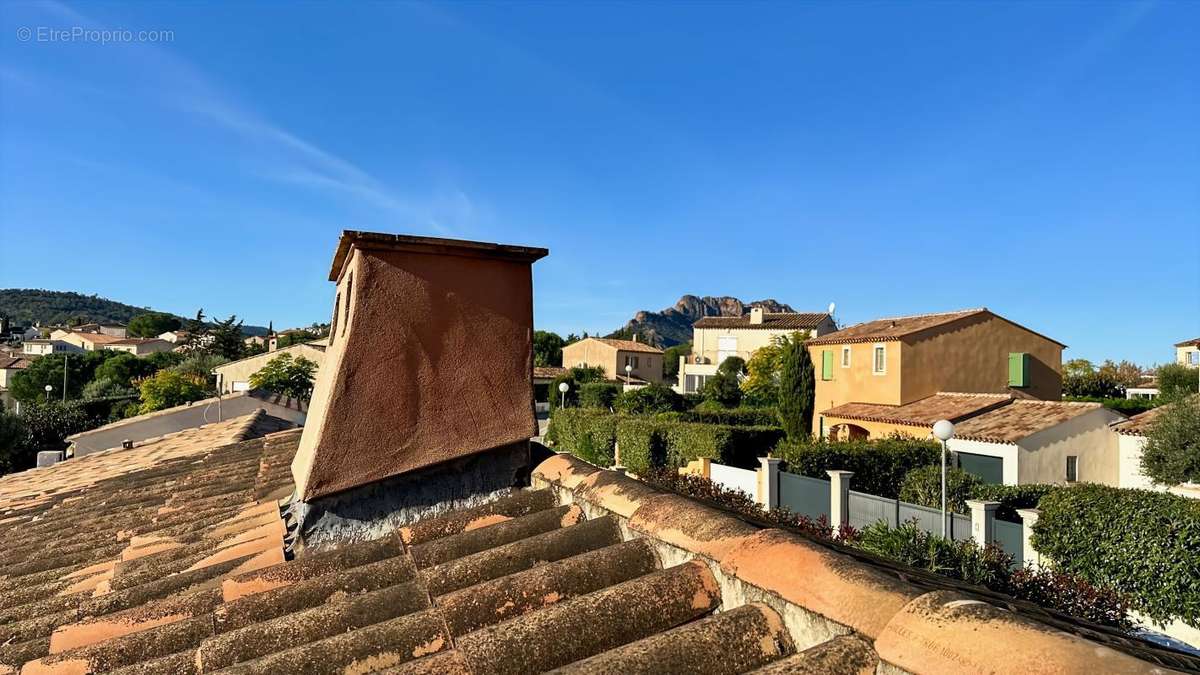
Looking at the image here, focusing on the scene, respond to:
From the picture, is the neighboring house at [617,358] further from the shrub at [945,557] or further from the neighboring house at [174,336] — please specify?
the shrub at [945,557]

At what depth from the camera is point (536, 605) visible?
2.37m

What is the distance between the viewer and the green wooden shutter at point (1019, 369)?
26.0m

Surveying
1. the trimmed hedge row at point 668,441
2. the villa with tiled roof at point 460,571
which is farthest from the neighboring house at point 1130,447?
the villa with tiled roof at point 460,571

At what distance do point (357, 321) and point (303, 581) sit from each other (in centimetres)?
123

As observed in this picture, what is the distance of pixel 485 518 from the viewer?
345cm

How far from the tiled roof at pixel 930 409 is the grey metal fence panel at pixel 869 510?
344 inches

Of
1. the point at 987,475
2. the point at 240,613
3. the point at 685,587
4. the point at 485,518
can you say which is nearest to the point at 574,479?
the point at 485,518

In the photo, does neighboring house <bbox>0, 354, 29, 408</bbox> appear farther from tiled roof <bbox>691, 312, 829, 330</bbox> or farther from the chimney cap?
the chimney cap

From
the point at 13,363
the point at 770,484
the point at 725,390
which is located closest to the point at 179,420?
the point at 770,484

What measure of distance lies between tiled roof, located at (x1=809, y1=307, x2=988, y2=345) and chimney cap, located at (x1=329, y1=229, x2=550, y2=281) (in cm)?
2372

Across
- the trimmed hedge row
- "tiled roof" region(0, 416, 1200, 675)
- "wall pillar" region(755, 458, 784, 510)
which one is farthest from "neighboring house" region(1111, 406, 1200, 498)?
"tiled roof" region(0, 416, 1200, 675)

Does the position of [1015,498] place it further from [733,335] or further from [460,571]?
[733,335]

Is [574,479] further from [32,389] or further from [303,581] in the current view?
[32,389]

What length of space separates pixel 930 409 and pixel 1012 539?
1239 centimetres
